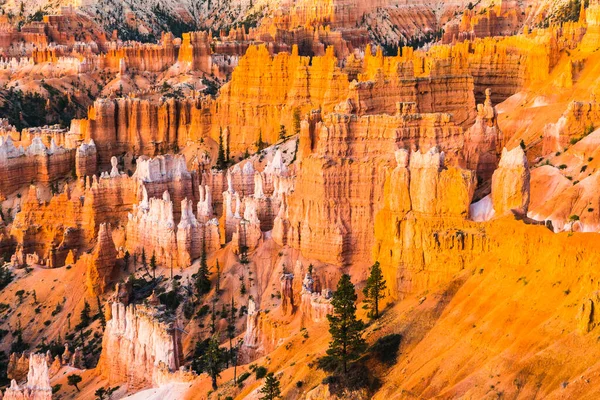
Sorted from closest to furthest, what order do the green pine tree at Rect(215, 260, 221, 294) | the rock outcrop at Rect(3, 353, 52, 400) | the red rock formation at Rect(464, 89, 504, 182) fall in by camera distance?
the rock outcrop at Rect(3, 353, 52, 400)
the red rock formation at Rect(464, 89, 504, 182)
the green pine tree at Rect(215, 260, 221, 294)

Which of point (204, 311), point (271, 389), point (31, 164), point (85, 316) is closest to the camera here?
point (271, 389)

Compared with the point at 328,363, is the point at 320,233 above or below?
above

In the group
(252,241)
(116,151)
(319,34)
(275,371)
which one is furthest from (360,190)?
(319,34)

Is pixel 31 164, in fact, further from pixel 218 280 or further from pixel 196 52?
pixel 196 52

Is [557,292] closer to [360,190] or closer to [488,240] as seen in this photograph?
[488,240]

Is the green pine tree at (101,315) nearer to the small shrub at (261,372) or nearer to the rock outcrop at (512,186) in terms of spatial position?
the small shrub at (261,372)

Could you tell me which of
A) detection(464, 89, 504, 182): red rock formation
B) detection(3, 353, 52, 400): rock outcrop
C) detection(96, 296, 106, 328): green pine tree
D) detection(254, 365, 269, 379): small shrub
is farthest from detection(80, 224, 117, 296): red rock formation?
detection(254, 365, 269, 379): small shrub

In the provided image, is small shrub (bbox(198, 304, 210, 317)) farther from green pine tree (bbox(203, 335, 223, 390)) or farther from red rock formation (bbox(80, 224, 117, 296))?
A: red rock formation (bbox(80, 224, 117, 296))

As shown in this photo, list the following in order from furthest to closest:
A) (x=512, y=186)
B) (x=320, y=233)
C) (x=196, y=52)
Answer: (x=196, y=52) < (x=320, y=233) < (x=512, y=186)

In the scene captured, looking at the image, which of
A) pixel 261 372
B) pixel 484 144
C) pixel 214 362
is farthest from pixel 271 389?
pixel 484 144
